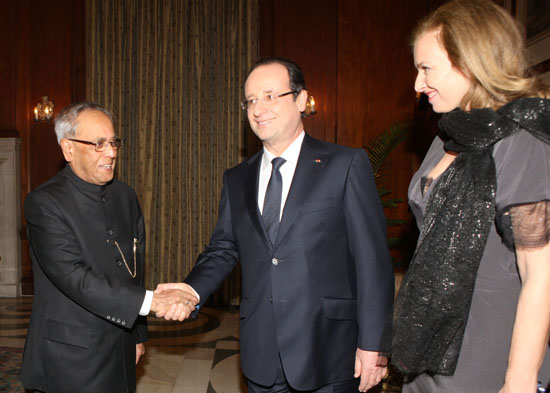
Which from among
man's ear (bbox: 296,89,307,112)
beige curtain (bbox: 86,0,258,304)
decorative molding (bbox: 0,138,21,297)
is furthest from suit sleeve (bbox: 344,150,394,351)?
decorative molding (bbox: 0,138,21,297)

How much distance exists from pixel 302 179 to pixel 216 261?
0.72 metres

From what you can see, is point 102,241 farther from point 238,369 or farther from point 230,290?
point 230,290

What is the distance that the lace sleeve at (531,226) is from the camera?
1170mm

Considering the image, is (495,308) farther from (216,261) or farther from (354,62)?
(354,62)

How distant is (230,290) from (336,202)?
5.57 m

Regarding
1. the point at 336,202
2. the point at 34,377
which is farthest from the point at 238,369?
the point at 336,202

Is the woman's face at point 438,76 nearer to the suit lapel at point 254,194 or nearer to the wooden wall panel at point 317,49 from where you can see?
the suit lapel at point 254,194

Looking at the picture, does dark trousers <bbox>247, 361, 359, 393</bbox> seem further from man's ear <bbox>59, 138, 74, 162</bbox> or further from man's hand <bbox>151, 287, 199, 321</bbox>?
man's ear <bbox>59, 138, 74, 162</bbox>

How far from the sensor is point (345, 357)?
1997 millimetres

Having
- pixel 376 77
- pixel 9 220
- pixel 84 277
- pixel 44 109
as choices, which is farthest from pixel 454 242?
pixel 9 220

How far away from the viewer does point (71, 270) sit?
7.11 feet

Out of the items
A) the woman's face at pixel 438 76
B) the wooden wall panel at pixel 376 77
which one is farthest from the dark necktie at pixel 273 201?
the wooden wall panel at pixel 376 77

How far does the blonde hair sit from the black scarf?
5 cm

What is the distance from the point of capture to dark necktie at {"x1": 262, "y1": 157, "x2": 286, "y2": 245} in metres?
2.09
